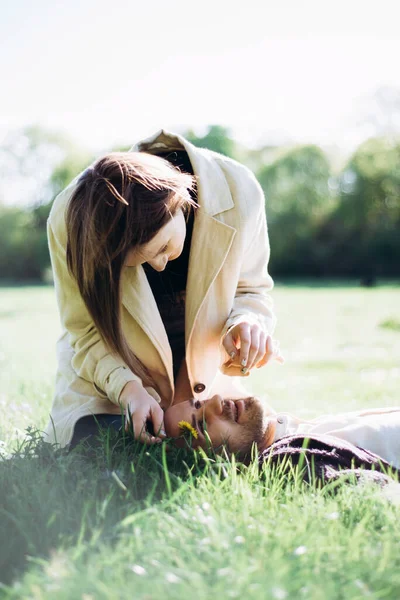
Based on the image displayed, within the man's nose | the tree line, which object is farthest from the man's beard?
the tree line

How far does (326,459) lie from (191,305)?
2.93 ft

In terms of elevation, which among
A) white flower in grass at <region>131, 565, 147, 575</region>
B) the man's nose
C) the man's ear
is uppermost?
white flower in grass at <region>131, 565, 147, 575</region>

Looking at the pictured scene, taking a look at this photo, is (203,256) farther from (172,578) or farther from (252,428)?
(172,578)

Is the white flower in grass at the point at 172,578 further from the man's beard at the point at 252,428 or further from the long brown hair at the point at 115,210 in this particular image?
the long brown hair at the point at 115,210

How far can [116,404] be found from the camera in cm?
296

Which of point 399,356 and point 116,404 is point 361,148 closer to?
point 399,356

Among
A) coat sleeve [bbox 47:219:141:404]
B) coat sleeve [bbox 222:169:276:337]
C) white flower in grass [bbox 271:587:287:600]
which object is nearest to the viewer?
white flower in grass [bbox 271:587:287:600]

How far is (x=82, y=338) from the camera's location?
3.10 m

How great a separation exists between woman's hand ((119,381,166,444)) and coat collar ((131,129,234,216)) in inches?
32.4

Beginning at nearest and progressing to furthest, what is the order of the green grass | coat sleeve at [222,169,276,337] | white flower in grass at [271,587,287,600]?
white flower in grass at [271,587,287,600] < the green grass < coat sleeve at [222,169,276,337]

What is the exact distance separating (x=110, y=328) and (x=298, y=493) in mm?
1034

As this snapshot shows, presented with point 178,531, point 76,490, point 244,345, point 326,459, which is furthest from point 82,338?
point 178,531

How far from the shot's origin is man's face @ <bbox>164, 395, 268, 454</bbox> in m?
2.73

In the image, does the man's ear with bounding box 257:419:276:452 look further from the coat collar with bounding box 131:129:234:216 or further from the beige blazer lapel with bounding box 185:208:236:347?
the coat collar with bounding box 131:129:234:216
